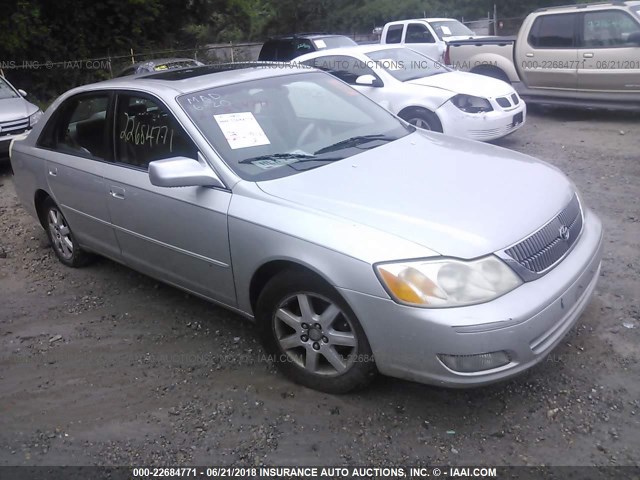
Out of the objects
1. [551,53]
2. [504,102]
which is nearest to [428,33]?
[551,53]

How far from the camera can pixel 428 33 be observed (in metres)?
15.8

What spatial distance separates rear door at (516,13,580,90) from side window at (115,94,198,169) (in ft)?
26.1

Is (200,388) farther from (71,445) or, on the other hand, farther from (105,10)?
(105,10)

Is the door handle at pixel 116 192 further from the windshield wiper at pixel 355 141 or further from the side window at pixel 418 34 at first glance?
the side window at pixel 418 34

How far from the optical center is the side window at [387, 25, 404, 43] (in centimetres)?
1661

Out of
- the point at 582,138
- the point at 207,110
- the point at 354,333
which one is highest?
the point at 207,110

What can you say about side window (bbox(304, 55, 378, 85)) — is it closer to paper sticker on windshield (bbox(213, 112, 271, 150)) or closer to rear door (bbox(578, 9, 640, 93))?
rear door (bbox(578, 9, 640, 93))

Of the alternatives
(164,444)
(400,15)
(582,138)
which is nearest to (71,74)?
(582,138)

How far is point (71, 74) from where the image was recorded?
18.5m

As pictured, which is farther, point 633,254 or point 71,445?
point 633,254

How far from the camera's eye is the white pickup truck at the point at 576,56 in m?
9.36

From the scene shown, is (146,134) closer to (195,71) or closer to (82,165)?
(195,71)

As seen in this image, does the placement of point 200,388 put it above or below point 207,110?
below

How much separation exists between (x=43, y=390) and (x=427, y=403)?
7.33 feet
